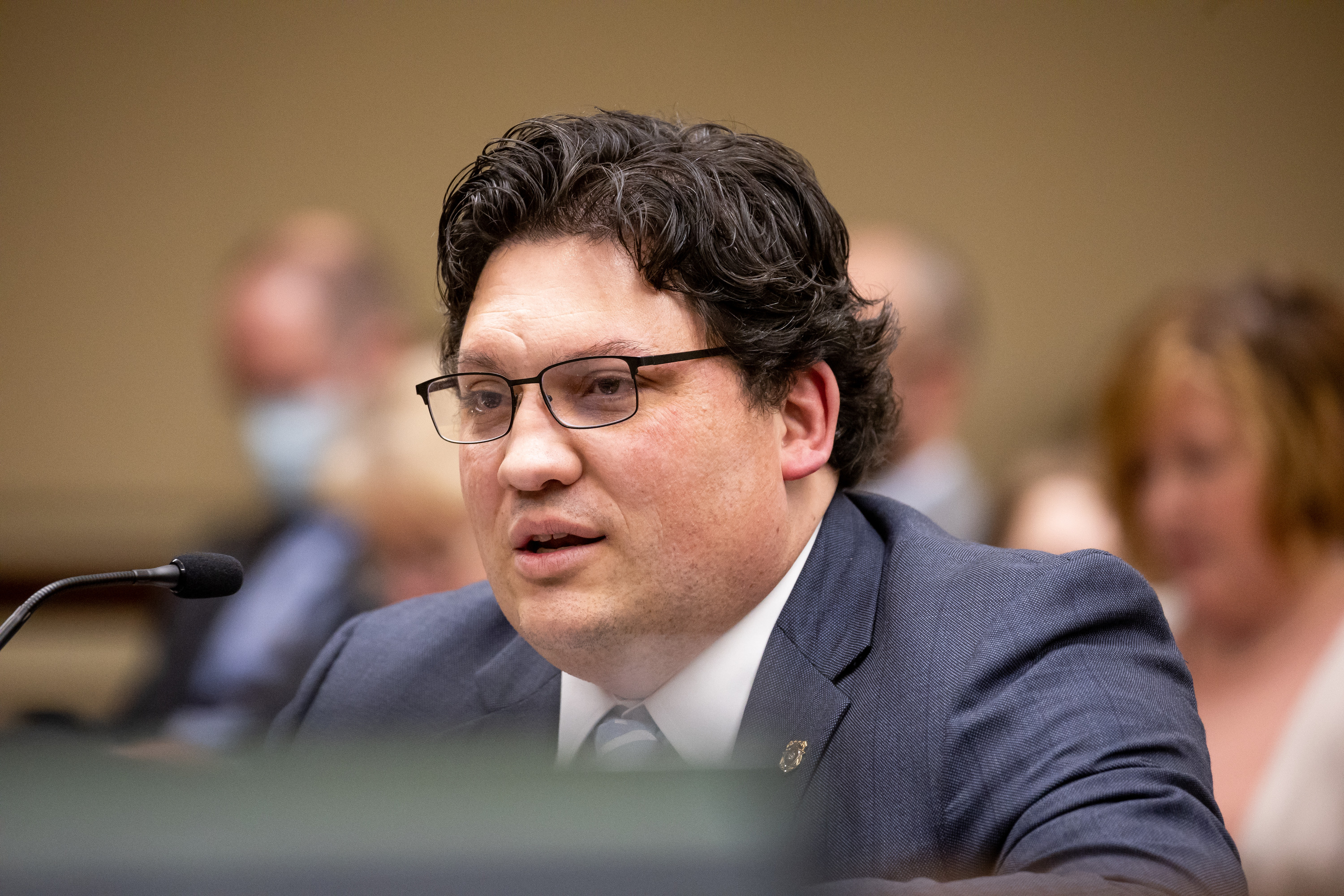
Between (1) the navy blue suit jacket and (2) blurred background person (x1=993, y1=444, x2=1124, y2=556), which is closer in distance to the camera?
(1) the navy blue suit jacket

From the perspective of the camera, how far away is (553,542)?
4.17ft

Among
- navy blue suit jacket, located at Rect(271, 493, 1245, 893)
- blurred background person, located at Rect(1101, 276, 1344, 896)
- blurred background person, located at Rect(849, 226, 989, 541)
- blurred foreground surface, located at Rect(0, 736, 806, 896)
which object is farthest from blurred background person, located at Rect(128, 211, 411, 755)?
blurred foreground surface, located at Rect(0, 736, 806, 896)

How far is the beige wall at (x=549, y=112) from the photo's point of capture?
4258 mm

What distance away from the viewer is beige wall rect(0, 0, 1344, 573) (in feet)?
14.0

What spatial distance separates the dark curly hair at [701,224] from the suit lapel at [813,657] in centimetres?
15

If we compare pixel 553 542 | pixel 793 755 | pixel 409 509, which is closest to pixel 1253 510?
pixel 793 755

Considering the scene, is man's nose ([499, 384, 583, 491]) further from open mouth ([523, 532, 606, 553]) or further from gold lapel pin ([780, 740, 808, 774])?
gold lapel pin ([780, 740, 808, 774])

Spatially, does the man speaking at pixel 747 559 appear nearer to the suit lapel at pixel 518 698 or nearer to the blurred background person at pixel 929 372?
the suit lapel at pixel 518 698

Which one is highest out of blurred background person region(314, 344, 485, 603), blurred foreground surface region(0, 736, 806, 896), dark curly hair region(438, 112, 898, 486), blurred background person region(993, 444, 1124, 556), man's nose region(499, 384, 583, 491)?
dark curly hair region(438, 112, 898, 486)

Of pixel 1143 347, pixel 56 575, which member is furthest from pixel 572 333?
pixel 56 575

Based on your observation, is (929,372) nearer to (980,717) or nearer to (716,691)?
(716,691)

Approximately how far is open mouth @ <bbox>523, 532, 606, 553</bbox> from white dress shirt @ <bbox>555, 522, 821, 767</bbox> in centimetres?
18

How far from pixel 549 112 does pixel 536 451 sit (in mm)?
3195

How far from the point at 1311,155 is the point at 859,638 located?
362 centimetres
